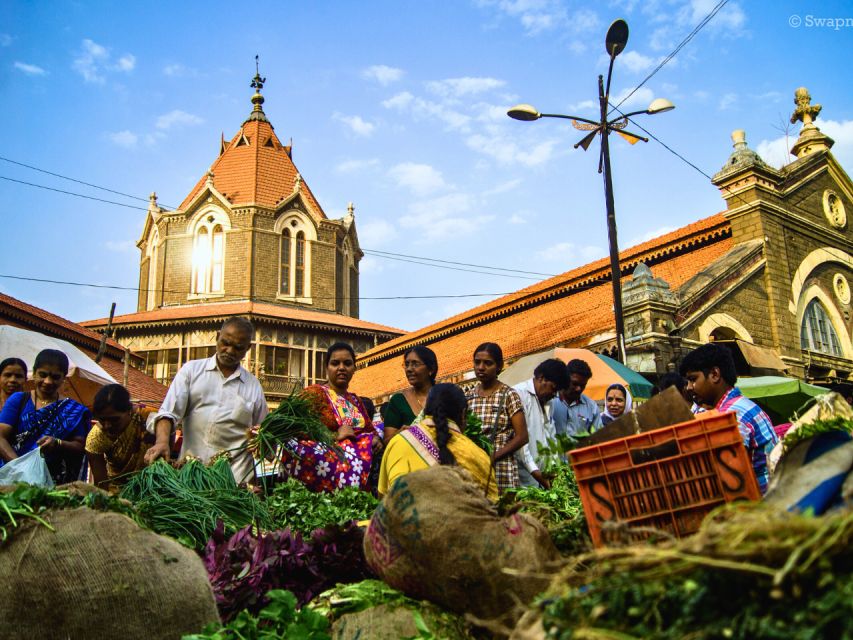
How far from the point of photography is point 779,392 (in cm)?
1181

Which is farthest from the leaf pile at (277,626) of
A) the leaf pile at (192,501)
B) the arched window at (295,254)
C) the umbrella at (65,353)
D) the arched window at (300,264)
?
the arched window at (300,264)

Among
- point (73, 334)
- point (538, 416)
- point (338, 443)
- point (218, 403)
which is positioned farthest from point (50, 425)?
point (73, 334)

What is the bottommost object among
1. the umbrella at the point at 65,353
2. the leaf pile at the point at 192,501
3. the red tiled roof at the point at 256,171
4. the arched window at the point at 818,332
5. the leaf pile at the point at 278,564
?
the leaf pile at the point at 278,564

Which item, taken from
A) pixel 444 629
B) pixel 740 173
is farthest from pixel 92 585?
pixel 740 173

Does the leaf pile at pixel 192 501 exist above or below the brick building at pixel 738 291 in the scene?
below

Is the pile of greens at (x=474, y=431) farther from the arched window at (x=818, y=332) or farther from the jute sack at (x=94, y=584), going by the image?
the arched window at (x=818, y=332)

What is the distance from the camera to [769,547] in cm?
143

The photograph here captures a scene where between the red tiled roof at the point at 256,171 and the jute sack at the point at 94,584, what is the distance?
3506 cm

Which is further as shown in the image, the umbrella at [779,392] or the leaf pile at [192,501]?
the umbrella at [779,392]

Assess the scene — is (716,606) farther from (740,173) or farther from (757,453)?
(740,173)

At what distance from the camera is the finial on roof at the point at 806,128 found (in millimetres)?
23922

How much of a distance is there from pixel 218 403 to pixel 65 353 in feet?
11.8

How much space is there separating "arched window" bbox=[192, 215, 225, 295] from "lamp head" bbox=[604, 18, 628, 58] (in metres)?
27.7

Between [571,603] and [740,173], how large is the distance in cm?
2086
